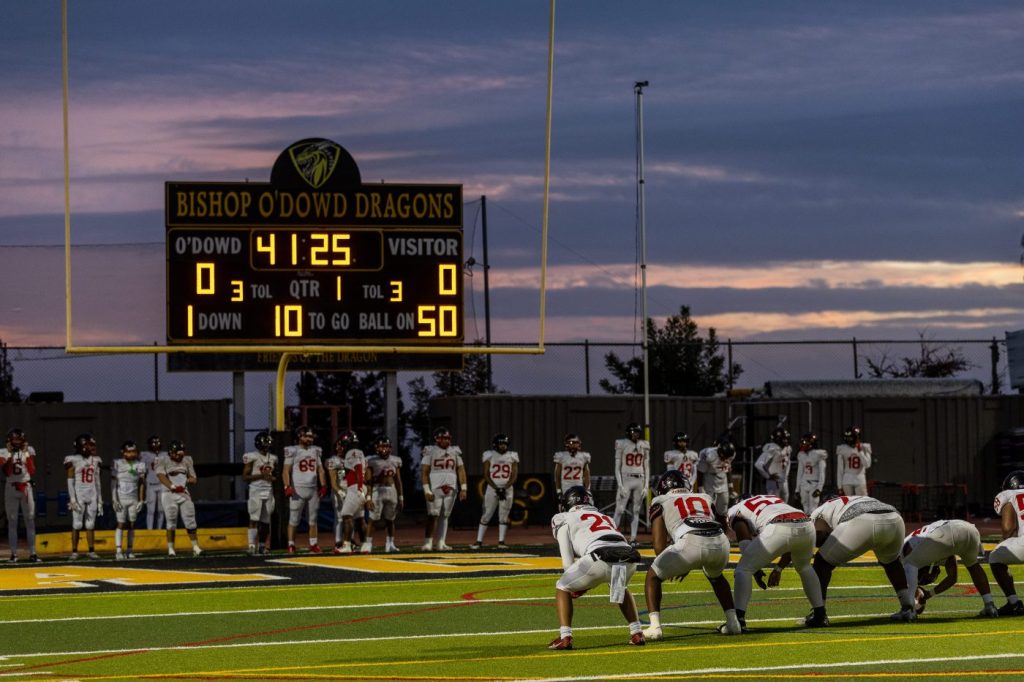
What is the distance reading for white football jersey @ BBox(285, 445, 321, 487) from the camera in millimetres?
24781

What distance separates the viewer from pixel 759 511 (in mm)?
12984

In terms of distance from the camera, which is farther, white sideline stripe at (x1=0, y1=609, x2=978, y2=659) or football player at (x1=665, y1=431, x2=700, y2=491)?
football player at (x1=665, y1=431, x2=700, y2=491)

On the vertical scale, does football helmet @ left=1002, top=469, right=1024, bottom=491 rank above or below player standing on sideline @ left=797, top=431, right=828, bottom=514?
above

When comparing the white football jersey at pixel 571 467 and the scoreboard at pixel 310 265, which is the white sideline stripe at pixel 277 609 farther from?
the scoreboard at pixel 310 265

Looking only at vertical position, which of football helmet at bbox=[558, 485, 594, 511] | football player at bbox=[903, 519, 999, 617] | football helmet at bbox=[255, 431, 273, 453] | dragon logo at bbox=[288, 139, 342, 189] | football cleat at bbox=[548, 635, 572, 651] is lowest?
football cleat at bbox=[548, 635, 572, 651]

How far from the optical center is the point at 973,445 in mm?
34719

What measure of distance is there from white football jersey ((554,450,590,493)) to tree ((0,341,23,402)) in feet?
47.9

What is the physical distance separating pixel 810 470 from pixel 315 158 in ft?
33.2

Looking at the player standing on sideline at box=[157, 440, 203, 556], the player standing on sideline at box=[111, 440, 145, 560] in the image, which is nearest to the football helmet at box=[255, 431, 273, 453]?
the player standing on sideline at box=[157, 440, 203, 556]

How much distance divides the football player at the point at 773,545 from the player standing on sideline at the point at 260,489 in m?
12.7

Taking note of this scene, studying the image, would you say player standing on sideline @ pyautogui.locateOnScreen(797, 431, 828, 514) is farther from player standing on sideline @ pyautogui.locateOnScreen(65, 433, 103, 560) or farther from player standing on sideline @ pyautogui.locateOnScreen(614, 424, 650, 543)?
player standing on sideline @ pyautogui.locateOnScreen(65, 433, 103, 560)

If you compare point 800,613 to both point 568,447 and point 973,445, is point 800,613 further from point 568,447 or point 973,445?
point 973,445

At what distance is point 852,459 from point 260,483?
32.9 feet

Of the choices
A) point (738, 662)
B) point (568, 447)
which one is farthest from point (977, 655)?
point (568, 447)
